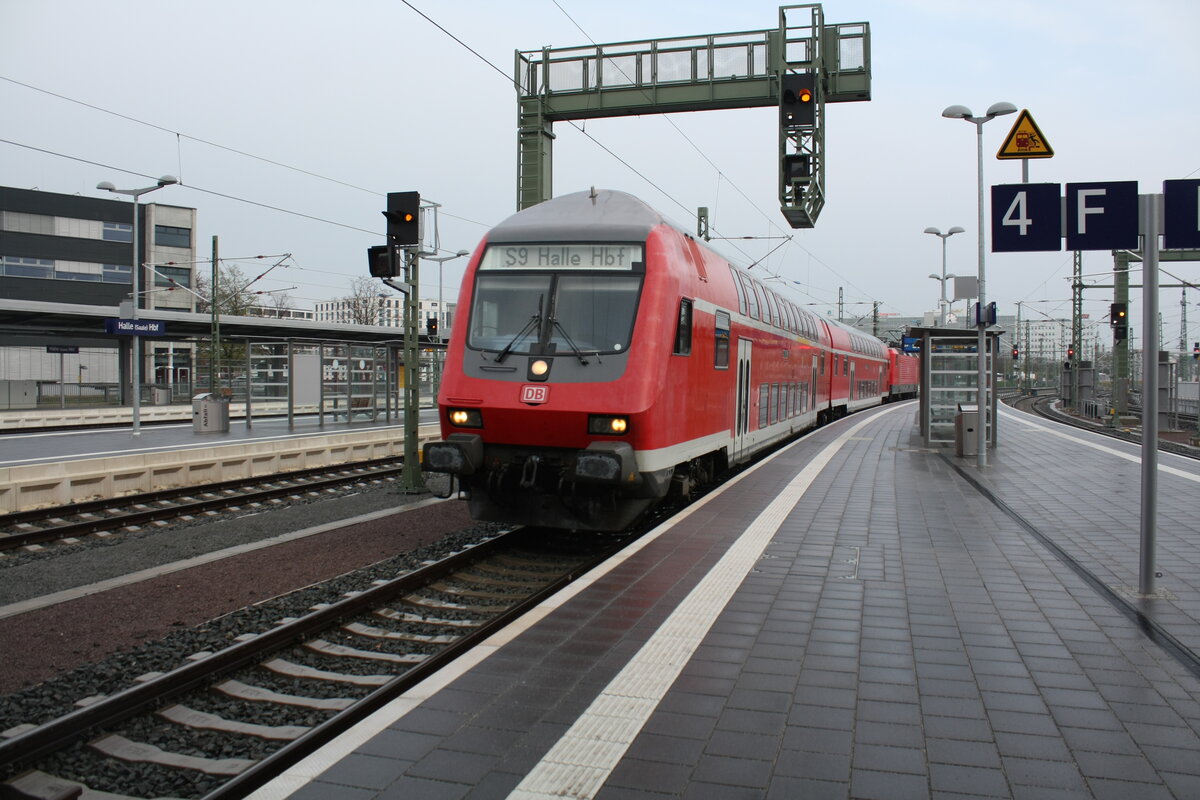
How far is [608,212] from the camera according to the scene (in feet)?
29.8

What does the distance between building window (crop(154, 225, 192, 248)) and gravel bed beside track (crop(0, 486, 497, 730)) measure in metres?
52.7

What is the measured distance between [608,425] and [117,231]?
186ft

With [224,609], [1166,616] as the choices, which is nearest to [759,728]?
[1166,616]

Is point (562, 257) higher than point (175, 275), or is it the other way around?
point (175, 275)

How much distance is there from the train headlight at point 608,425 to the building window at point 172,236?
188ft

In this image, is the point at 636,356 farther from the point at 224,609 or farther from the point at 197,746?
the point at 197,746

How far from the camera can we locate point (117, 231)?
54.9m

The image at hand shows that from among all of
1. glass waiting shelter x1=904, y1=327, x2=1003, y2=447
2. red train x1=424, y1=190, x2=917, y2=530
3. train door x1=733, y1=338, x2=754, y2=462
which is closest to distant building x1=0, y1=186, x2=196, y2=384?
glass waiting shelter x1=904, y1=327, x2=1003, y2=447

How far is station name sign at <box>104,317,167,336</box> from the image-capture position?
66.7 ft

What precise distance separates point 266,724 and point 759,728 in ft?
8.49

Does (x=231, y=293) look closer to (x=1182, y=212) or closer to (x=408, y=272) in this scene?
(x=408, y=272)

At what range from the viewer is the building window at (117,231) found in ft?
179

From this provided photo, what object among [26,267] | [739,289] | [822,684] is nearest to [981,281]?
[739,289]

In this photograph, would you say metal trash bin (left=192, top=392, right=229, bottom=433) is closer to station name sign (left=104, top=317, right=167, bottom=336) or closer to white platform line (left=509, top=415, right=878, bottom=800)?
station name sign (left=104, top=317, right=167, bottom=336)
